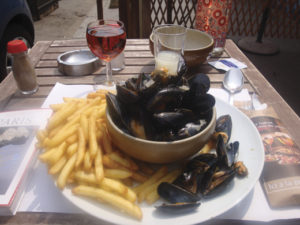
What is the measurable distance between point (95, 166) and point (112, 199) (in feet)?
0.49

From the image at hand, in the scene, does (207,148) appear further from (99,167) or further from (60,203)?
(60,203)

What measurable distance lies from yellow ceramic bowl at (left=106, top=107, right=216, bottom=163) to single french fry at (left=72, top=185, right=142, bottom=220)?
0.18 m

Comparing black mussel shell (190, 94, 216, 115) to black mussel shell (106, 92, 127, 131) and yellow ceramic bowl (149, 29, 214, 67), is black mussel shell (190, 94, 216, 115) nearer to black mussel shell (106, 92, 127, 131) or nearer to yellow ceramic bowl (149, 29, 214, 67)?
black mussel shell (106, 92, 127, 131)

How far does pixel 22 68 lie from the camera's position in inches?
62.1

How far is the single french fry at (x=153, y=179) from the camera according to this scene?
2.96 ft

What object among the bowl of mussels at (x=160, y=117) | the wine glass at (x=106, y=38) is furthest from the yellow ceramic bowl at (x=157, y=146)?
the wine glass at (x=106, y=38)

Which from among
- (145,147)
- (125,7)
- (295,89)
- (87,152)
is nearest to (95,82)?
(87,152)

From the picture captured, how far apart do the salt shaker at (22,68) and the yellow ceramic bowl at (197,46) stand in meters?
0.86

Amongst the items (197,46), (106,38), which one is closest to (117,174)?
(106,38)

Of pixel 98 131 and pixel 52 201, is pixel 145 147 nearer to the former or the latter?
pixel 98 131

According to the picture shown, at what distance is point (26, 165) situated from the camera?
3.37 ft

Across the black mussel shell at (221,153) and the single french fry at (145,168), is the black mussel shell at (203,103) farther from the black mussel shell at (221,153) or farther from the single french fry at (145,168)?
the single french fry at (145,168)

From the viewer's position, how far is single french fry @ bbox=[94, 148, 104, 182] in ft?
2.82

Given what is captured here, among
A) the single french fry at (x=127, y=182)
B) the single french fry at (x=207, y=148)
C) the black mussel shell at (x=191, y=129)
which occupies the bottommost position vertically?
the single french fry at (x=207, y=148)
